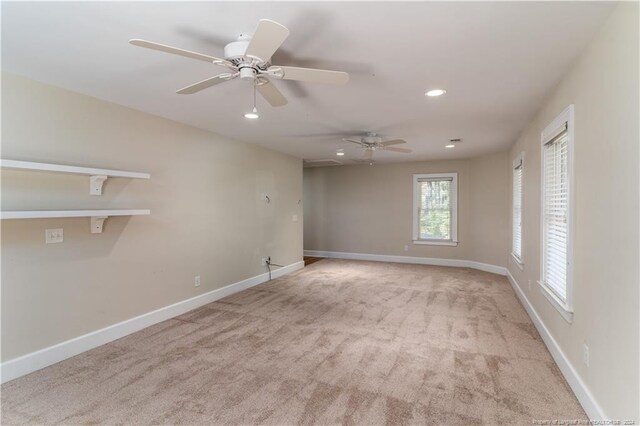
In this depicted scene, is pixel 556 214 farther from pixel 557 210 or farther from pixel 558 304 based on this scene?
pixel 558 304

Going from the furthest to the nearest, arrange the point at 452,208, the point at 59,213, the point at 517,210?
the point at 452,208, the point at 517,210, the point at 59,213

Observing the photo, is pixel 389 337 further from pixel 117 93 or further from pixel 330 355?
pixel 117 93

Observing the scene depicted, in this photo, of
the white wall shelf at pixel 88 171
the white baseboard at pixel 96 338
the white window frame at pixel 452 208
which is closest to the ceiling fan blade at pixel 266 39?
the white wall shelf at pixel 88 171

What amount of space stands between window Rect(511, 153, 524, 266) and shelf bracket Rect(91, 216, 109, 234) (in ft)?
16.9

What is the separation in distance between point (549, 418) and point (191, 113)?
3.99m

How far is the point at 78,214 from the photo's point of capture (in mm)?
2770

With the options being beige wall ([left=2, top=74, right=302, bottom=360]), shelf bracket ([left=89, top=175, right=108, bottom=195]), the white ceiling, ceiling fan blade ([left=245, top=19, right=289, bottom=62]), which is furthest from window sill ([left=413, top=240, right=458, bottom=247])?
ceiling fan blade ([left=245, top=19, right=289, bottom=62])

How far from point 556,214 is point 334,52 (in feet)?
7.77

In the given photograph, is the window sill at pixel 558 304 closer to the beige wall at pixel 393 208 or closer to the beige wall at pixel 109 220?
the beige wall at pixel 393 208

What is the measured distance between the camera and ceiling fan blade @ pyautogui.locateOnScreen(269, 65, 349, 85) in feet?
6.44

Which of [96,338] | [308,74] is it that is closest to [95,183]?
[96,338]

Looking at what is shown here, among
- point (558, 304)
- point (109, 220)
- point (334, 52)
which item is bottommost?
point (558, 304)

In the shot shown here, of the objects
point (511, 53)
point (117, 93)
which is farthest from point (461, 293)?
point (117, 93)

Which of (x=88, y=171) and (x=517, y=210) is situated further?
(x=517, y=210)
